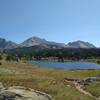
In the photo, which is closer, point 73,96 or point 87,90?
point 73,96

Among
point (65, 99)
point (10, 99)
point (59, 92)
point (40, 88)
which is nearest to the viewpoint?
point (10, 99)

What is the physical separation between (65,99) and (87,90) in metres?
13.2

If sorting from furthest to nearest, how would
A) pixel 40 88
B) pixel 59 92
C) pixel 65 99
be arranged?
pixel 40 88 < pixel 59 92 < pixel 65 99

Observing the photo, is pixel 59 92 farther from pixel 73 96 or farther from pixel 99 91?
pixel 99 91

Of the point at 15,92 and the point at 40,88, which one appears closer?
the point at 15,92

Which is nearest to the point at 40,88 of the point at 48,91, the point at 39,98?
the point at 48,91

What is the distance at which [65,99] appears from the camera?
130 feet

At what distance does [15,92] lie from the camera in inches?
1216

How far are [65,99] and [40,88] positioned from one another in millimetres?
10006

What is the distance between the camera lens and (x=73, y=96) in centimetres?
4209

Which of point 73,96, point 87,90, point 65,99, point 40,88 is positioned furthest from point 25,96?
point 87,90

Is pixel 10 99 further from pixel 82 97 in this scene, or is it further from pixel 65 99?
pixel 82 97

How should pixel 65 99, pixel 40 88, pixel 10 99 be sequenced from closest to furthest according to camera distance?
pixel 10 99 < pixel 65 99 < pixel 40 88

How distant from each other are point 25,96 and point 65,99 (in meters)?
10.6
